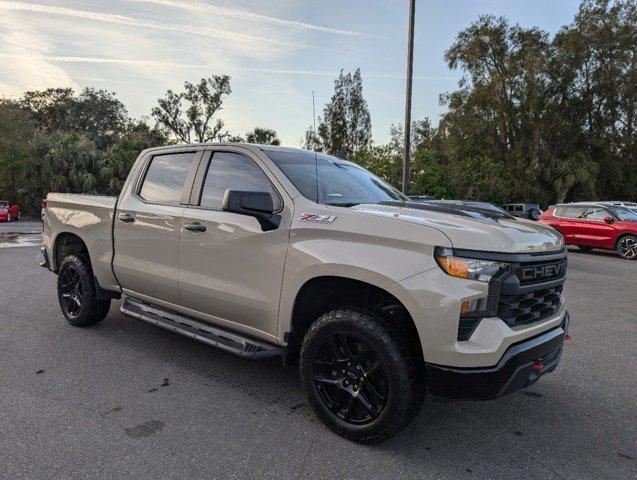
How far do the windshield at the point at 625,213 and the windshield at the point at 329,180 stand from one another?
41.7ft

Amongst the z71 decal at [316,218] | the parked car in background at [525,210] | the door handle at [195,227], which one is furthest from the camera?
the parked car in background at [525,210]

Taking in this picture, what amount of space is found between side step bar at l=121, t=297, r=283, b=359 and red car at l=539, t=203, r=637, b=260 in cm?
1328

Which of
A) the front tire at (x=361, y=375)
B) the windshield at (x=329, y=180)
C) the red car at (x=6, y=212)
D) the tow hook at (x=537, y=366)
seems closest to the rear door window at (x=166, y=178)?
the windshield at (x=329, y=180)

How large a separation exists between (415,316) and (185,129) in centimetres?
4603

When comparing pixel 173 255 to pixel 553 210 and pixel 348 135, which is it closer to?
pixel 553 210

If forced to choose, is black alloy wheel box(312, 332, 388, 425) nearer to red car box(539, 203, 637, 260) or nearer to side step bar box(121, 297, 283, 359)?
side step bar box(121, 297, 283, 359)

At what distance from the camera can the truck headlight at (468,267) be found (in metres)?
2.64

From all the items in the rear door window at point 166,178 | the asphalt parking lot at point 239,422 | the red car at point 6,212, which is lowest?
the red car at point 6,212

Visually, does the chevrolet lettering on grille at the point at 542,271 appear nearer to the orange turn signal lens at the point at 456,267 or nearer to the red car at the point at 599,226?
the orange turn signal lens at the point at 456,267

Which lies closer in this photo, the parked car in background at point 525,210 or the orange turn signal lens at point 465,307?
the orange turn signal lens at point 465,307

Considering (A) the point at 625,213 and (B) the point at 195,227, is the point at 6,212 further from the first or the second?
(A) the point at 625,213

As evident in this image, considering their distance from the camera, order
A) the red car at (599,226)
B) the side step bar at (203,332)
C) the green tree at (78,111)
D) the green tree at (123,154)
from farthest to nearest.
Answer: the green tree at (78,111), the green tree at (123,154), the red car at (599,226), the side step bar at (203,332)

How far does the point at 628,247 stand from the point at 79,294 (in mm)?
14100

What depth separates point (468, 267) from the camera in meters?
2.65
